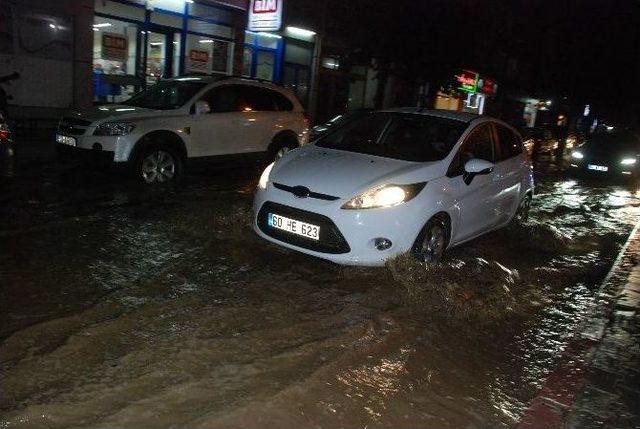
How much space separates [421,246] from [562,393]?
202 centimetres

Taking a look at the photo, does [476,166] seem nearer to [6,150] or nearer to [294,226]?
[294,226]

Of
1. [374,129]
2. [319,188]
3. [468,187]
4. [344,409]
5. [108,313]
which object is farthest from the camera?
[374,129]

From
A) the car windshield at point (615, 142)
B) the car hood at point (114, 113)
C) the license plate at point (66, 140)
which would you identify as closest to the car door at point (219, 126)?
the car hood at point (114, 113)

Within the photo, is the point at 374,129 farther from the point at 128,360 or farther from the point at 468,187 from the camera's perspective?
the point at 128,360

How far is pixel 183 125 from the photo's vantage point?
8906 millimetres

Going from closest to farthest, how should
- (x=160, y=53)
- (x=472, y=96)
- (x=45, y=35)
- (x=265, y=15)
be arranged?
(x=45, y=35) < (x=160, y=53) < (x=265, y=15) < (x=472, y=96)

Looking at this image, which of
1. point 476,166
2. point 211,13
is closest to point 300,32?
point 211,13

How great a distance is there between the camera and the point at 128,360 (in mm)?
3578

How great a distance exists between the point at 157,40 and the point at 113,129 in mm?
9594

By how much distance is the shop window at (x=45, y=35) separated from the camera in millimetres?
13383

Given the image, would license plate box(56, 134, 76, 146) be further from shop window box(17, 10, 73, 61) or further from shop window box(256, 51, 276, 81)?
shop window box(256, 51, 276, 81)

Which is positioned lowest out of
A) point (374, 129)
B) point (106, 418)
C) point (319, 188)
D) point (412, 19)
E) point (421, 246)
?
point (106, 418)

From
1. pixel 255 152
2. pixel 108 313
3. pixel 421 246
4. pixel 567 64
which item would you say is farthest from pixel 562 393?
pixel 567 64

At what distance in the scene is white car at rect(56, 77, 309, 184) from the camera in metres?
8.30
